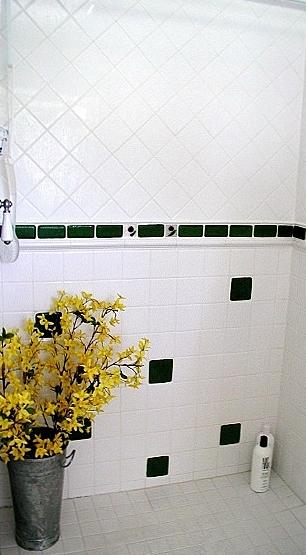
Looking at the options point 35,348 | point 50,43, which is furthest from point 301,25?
point 35,348

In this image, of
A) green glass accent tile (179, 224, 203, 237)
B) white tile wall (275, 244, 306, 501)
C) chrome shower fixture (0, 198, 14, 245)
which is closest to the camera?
chrome shower fixture (0, 198, 14, 245)

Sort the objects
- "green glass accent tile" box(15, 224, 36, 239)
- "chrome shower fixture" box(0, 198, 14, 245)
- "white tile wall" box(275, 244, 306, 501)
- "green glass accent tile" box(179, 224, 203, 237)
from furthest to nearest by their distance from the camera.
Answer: "white tile wall" box(275, 244, 306, 501)
"green glass accent tile" box(179, 224, 203, 237)
"green glass accent tile" box(15, 224, 36, 239)
"chrome shower fixture" box(0, 198, 14, 245)

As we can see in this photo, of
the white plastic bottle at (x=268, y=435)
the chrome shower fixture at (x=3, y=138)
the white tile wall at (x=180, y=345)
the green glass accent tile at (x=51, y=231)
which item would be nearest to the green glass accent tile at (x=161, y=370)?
the white tile wall at (x=180, y=345)

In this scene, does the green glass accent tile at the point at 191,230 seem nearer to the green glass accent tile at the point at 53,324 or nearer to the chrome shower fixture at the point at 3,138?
the green glass accent tile at the point at 53,324

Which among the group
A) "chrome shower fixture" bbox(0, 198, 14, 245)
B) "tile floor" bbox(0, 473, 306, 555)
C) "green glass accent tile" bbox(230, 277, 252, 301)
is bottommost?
"tile floor" bbox(0, 473, 306, 555)

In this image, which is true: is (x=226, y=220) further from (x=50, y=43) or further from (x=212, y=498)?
(x=212, y=498)

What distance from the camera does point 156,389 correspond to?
1.65 metres

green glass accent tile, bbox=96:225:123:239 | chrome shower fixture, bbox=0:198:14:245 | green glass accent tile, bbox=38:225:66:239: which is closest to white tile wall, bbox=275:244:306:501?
green glass accent tile, bbox=96:225:123:239

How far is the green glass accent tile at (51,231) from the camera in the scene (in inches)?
57.0

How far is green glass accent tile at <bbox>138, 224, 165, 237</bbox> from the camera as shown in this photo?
1530mm

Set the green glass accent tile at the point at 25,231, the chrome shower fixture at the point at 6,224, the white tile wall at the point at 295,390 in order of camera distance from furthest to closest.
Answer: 1. the white tile wall at the point at 295,390
2. the green glass accent tile at the point at 25,231
3. the chrome shower fixture at the point at 6,224

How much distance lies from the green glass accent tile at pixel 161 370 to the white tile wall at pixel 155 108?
402 mm

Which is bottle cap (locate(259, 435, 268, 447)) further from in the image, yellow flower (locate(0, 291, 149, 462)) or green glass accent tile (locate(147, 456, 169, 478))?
yellow flower (locate(0, 291, 149, 462))

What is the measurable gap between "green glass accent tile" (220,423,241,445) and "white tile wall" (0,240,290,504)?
0.06 ft
